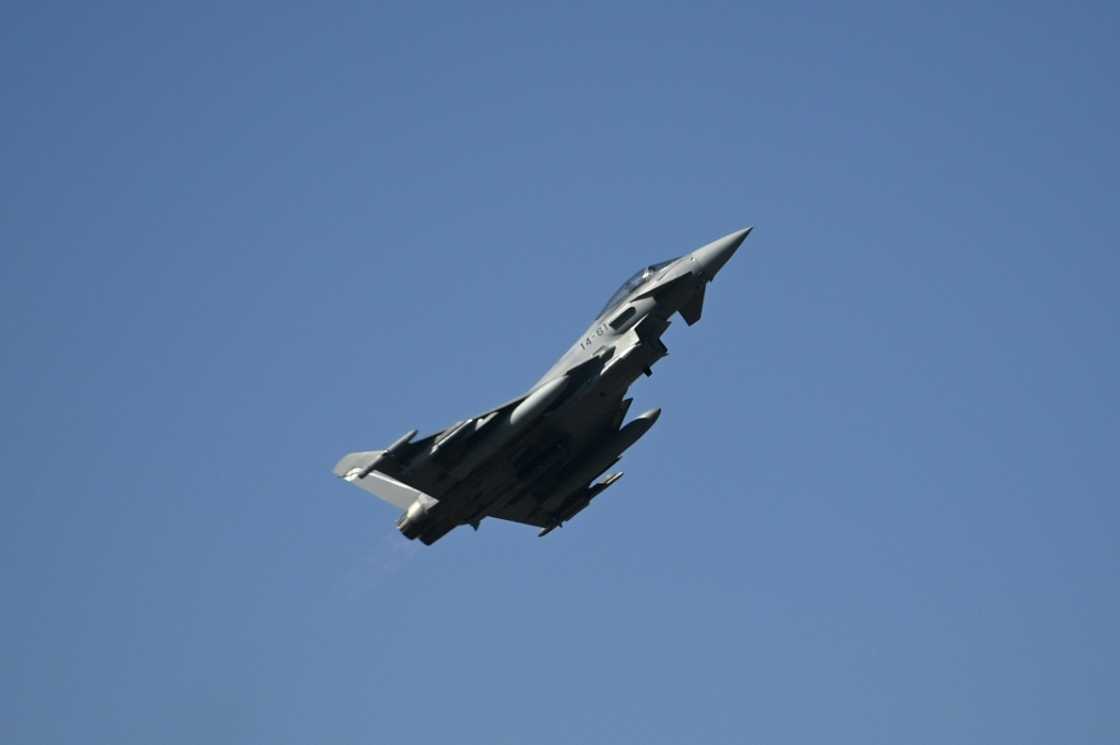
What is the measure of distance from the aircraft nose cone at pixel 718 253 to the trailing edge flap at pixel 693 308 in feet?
1.68

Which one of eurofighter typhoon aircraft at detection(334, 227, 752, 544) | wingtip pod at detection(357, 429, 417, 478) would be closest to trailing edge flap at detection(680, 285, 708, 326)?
eurofighter typhoon aircraft at detection(334, 227, 752, 544)

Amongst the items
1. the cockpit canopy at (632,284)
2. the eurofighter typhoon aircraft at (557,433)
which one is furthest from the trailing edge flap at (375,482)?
the cockpit canopy at (632,284)

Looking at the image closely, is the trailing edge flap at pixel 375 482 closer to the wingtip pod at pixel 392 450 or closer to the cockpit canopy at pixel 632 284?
the wingtip pod at pixel 392 450

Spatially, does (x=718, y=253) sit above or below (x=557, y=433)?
above

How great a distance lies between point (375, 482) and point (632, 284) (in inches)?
353

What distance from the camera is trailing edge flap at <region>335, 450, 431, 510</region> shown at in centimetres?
3941

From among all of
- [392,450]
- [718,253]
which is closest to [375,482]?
[392,450]

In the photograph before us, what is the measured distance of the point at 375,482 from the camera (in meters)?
41.7

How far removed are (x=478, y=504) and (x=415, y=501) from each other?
1.89 m

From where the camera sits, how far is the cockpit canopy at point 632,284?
39.5m

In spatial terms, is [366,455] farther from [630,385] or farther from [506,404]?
[630,385]

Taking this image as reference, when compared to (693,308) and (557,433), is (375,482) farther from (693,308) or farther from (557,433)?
(693,308)

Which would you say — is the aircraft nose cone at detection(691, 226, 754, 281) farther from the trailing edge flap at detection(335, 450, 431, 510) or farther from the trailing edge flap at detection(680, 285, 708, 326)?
the trailing edge flap at detection(335, 450, 431, 510)

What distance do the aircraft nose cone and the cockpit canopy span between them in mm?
992
